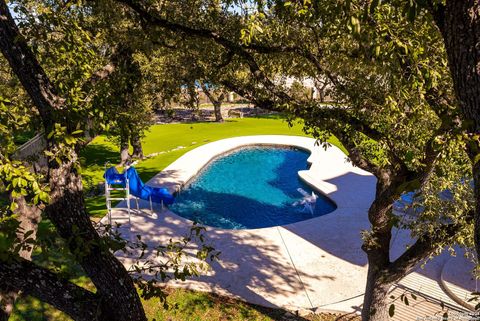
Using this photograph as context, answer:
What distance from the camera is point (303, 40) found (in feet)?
27.2

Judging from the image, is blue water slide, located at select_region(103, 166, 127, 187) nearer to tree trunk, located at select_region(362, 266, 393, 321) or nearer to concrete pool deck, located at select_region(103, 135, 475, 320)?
concrete pool deck, located at select_region(103, 135, 475, 320)

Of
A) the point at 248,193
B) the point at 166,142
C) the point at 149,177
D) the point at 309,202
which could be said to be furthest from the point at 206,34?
the point at 166,142

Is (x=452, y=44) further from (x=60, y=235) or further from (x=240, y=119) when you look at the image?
(x=240, y=119)

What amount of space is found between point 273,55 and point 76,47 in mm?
4820

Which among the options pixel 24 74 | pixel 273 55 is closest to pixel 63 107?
pixel 24 74

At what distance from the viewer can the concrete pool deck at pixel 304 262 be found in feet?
36.0

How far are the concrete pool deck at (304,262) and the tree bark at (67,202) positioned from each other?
23.4ft

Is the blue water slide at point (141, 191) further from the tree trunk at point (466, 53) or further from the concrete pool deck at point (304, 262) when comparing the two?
the tree trunk at point (466, 53)

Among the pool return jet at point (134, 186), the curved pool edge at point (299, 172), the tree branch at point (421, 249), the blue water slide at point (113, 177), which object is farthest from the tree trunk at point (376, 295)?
the blue water slide at point (113, 177)

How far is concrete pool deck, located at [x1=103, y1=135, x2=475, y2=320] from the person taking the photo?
11.0 m

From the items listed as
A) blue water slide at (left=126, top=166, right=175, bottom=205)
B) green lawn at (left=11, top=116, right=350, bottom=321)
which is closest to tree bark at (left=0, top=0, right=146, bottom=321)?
green lawn at (left=11, top=116, right=350, bottom=321)

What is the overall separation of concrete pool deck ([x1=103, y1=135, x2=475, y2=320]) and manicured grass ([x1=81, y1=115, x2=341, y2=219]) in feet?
18.8

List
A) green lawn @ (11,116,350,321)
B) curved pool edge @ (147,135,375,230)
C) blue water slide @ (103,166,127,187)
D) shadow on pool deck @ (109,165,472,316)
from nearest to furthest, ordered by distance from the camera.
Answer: green lawn @ (11,116,350,321) → shadow on pool deck @ (109,165,472,316) → blue water slide @ (103,166,127,187) → curved pool edge @ (147,135,375,230)

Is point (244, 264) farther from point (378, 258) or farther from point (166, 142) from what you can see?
point (166, 142)
